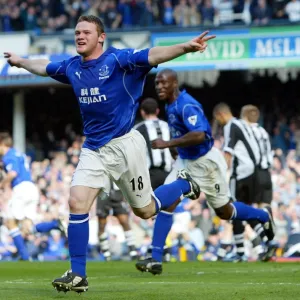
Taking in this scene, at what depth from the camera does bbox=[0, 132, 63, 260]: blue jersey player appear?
54.3 ft

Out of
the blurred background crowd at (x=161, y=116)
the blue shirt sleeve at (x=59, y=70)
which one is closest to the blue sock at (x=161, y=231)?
the blue shirt sleeve at (x=59, y=70)

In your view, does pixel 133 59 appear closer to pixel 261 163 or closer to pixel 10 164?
pixel 261 163

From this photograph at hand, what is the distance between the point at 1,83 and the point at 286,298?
22.8 meters

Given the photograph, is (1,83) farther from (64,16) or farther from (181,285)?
(181,285)

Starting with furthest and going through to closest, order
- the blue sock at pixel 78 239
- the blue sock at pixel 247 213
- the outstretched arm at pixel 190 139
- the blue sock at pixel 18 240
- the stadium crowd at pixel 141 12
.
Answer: the stadium crowd at pixel 141 12 < the blue sock at pixel 18 240 < the blue sock at pixel 247 213 < the outstretched arm at pixel 190 139 < the blue sock at pixel 78 239

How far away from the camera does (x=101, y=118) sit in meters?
8.82

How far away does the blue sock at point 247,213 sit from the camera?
12781 millimetres

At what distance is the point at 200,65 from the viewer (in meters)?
27.8

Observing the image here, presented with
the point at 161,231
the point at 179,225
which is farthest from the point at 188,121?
the point at 179,225

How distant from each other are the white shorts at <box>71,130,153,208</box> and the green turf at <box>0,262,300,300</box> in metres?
0.91

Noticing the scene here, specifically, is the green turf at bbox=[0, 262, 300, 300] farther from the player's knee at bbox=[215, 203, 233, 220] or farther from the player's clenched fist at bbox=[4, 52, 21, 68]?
the player's clenched fist at bbox=[4, 52, 21, 68]

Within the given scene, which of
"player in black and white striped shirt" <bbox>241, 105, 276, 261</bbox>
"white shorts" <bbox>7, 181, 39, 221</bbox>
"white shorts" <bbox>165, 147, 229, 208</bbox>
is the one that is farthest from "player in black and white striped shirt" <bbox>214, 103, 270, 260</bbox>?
"white shorts" <bbox>7, 181, 39, 221</bbox>

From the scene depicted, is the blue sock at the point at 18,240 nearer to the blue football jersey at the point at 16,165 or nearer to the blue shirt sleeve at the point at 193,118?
the blue football jersey at the point at 16,165

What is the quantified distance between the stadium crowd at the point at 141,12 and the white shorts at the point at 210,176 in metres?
15.3
